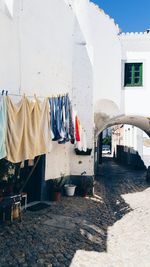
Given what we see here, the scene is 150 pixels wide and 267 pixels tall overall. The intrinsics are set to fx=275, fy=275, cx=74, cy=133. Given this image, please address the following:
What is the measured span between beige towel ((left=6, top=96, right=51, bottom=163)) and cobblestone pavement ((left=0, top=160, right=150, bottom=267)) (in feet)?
6.44

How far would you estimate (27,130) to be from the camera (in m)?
7.68

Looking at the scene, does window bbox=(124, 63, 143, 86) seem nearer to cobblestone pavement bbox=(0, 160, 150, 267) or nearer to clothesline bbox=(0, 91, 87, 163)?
clothesline bbox=(0, 91, 87, 163)

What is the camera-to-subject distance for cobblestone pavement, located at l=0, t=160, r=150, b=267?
5977 millimetres

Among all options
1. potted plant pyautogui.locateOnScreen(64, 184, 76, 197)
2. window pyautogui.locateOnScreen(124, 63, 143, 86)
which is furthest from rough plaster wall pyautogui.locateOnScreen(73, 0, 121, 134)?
potted plant pyautogui.locateOnScreen(64, 184, 76, 197)

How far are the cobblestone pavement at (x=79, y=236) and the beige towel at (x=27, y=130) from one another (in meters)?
1.96

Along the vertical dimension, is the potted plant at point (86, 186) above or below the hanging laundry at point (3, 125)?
below

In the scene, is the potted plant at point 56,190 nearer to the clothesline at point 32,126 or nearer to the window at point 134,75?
the clothesline at point 32,126

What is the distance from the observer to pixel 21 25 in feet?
28.5

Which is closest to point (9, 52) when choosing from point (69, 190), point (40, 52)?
point (40, 52)

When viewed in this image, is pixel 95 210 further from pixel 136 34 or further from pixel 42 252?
pixel 136 34

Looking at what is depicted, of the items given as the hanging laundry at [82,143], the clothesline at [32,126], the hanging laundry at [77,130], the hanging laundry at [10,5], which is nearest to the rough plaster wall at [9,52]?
the hanging laundry at [10,5]

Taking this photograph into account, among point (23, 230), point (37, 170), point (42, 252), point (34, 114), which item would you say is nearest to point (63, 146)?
point (37, 170)

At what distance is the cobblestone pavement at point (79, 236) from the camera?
5.98 m

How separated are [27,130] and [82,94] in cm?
516
